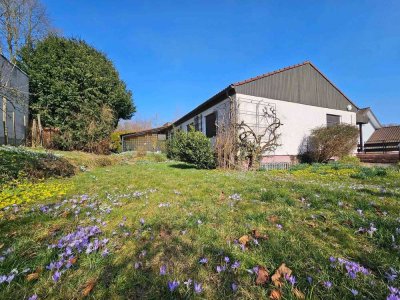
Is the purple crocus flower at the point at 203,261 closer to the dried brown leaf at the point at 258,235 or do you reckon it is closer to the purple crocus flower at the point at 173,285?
the purple crocus flower at the point at 173,285

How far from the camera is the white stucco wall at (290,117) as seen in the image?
11.4 metres

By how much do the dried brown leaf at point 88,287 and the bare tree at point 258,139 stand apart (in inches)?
352

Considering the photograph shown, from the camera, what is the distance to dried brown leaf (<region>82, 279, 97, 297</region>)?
138cm

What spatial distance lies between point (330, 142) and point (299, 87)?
4.18m

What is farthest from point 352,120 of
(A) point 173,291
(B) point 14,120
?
(B) point 14,120

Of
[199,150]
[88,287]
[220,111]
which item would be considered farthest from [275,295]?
[220,111]

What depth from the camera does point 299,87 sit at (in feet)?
44.5

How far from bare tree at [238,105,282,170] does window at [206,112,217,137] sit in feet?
8.61

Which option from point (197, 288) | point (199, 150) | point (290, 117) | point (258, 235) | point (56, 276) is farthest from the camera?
point (290, 117)

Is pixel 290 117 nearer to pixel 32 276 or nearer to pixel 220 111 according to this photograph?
pixel 220 111

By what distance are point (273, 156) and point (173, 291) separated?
1167 centimetres

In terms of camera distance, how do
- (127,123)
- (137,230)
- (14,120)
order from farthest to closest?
(127,123) → (14,120) → (137,230)

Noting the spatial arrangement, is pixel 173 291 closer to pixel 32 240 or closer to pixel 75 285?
pixel 75 285

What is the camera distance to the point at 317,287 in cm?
137
